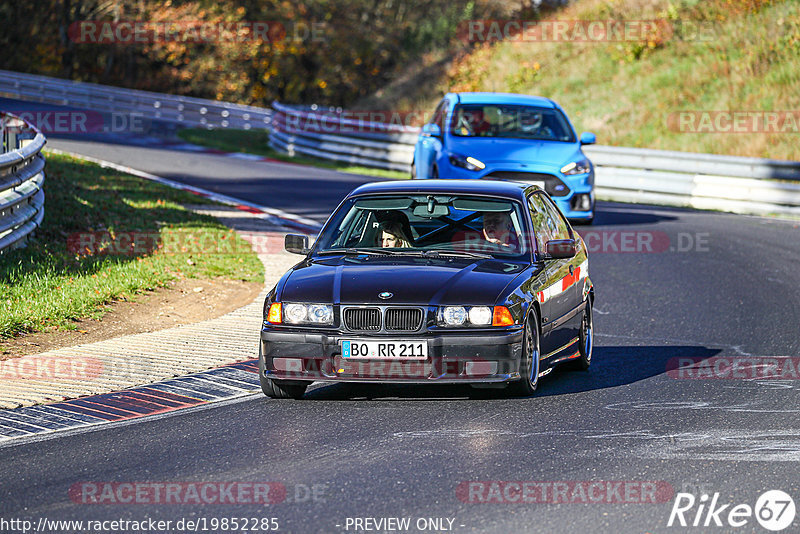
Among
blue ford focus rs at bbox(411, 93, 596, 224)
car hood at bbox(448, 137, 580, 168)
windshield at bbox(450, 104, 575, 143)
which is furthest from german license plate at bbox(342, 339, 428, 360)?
windshield at bbox(450, 104, 575, 143)

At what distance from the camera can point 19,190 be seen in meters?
13.7

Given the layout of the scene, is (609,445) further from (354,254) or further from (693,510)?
(354,254)

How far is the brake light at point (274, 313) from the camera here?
8172 millimetres

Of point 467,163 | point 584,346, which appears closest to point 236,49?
point 467,163

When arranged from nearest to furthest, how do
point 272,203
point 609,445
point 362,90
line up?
point 609,445 < point 272,203 < point 362,90

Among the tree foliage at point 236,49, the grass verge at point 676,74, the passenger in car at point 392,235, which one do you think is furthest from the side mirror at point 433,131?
the tree foliage at point 236,49

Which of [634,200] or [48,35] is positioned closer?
[634,200]

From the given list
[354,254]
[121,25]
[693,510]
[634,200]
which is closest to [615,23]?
[634,200]

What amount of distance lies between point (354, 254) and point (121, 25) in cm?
4506

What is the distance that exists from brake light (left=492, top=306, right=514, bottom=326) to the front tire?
0.20 meters

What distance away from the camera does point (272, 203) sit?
20.9 m

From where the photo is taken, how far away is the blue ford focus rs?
1727 centimetres

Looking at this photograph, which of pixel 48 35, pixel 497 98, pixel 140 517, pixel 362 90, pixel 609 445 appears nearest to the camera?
pixel 140 517

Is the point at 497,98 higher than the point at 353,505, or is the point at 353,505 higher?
the point at 497,98
